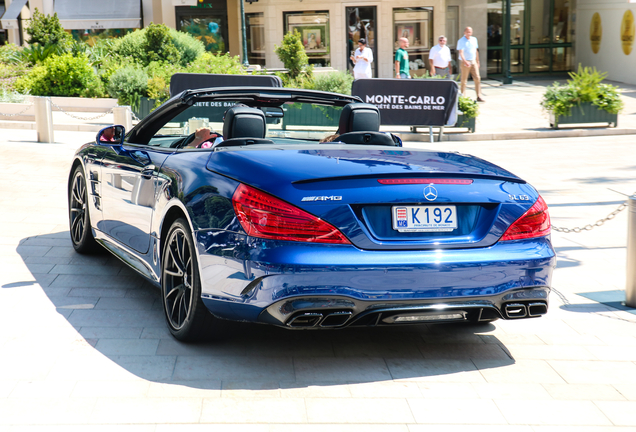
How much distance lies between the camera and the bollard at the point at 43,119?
14984 millimetres

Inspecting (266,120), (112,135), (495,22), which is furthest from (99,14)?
(266,120)

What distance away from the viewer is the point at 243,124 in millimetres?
4590

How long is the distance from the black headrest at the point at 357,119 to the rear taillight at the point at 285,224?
5.11 feet

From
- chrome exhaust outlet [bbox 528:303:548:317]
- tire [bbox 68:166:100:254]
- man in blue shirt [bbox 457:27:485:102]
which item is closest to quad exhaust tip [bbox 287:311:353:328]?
chrome exhaust outlet [bbox 528:303:548:317]

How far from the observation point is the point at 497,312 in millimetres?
3898

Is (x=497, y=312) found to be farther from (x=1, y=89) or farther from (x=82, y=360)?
(x=1, y=89)

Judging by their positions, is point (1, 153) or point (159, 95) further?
point (159, 95)

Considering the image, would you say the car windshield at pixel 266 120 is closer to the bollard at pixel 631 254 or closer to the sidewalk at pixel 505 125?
the bollard at pixel 631 254

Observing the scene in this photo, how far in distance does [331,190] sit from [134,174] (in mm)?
1734

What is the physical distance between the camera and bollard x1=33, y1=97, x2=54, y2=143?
14984mm

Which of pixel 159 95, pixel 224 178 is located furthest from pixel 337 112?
pixel 159 95

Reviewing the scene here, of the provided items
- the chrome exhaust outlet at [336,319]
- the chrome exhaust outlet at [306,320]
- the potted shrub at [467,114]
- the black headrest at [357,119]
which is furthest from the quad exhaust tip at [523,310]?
the potted shrub at [467,114]

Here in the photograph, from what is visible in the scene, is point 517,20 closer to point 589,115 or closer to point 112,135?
point 589,115

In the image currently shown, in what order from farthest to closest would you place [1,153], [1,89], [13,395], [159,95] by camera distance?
[1,89] → [159,95] → [1,153] → [13,395]
